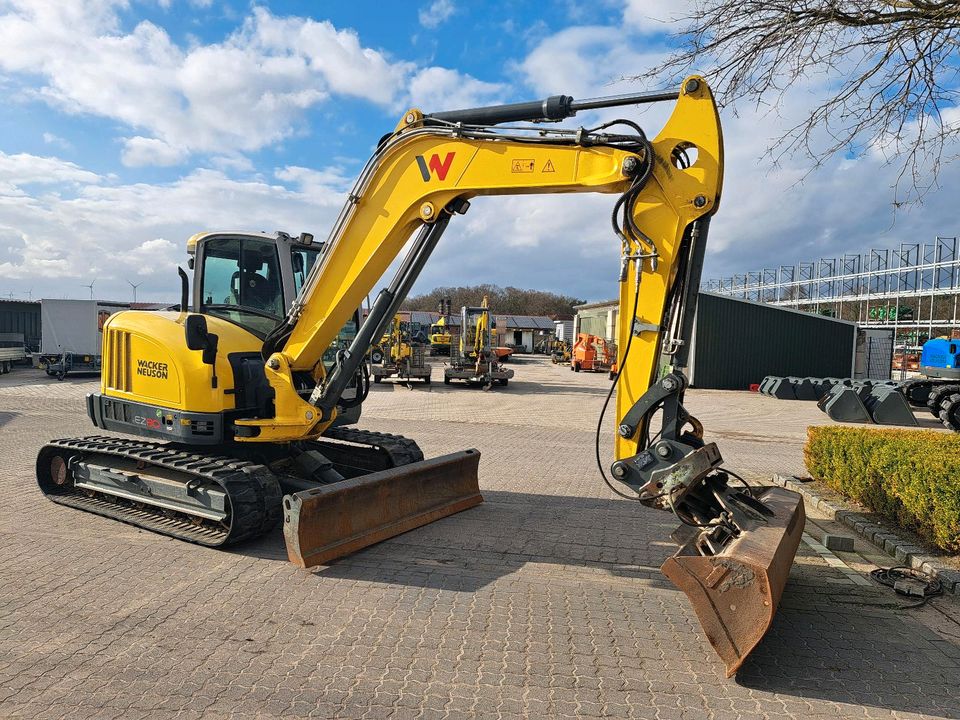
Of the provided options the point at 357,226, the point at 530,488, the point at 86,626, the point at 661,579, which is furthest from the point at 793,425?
the point at 86,626

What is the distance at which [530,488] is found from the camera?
8.48m

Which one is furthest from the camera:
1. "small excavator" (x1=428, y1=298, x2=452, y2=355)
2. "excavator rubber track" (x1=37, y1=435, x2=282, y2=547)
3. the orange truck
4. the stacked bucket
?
"small excavator" (x1=428, y1=298, x2=452, y2=355)

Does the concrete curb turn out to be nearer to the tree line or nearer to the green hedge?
the green hedge

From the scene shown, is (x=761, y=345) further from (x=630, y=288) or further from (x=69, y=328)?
(x=69, y=328)

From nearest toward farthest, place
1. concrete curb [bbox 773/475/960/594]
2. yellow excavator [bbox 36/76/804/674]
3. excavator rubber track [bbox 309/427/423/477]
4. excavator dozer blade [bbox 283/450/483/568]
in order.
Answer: yellow excavator [bbox 36/76/804/674], concrete curb [bbox 773/475/960/594], excavator dozer blade [bbox 283/450/483/568], excavator rubber track [bbox 309/427/423/477]

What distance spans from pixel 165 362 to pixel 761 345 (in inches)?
933

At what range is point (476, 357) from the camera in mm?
24766

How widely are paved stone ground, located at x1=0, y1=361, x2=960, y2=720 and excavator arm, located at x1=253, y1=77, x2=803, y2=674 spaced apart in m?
0.44

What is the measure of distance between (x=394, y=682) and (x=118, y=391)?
4942 millimetres

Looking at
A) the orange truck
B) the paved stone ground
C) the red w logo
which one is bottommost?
the paved stone ground

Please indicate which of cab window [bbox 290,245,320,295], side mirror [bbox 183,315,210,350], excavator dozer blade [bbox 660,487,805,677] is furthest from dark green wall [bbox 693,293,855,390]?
excavator dozer blade [bbox 660,487,805,677]

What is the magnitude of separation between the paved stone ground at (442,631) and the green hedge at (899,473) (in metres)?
0.59

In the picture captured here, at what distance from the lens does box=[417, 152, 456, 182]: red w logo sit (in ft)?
18.6

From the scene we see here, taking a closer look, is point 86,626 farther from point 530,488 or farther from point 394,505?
point 530,488
